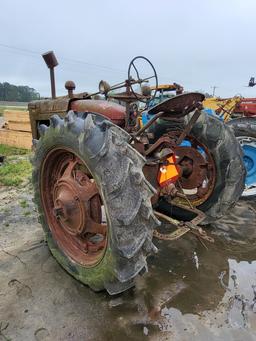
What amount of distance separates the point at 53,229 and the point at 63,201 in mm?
485

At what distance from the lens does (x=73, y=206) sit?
2.33m

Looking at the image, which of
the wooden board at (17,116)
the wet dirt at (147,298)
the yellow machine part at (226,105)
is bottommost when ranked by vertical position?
the wet dirt at (147,298)

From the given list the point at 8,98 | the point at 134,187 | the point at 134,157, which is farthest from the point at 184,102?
the point at 8,98

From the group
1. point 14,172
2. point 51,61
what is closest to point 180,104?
point 51,61

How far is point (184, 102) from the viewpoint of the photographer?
7.69 feet

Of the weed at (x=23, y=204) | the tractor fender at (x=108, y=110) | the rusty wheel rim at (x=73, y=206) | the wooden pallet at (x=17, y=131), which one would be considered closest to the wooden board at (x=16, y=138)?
the wooden pallet at (x=17, y=131)

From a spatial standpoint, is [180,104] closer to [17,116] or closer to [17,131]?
[17,116]

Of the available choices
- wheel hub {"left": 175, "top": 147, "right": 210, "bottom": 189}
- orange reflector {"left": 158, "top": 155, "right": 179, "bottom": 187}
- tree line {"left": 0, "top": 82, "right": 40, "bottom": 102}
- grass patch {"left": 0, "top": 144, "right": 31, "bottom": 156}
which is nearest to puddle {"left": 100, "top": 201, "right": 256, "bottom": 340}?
wheel hub {"left": 175, "top": 147, "right": 210, "bottom": 189}

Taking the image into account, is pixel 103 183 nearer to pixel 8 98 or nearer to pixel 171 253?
pixel 171 253

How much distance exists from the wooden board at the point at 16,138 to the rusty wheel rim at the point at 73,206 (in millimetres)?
5756

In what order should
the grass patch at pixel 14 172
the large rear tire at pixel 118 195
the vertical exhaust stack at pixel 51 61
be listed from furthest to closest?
1. the grass patch at pixel 14 172
2. the vertical exhaust stack at pixel 51 61
3. the large rear tire at pixel 118 195

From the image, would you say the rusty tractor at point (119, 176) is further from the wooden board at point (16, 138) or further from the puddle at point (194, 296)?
the wooden board at point (16, 138)

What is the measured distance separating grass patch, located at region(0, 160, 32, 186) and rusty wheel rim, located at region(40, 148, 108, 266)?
8.21 feet

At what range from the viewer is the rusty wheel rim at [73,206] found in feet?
7.62
